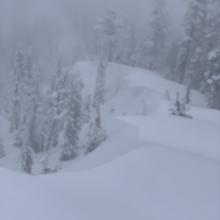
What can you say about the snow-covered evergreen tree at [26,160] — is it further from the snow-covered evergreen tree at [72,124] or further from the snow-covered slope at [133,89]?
the snow-covered slope at [133,89]

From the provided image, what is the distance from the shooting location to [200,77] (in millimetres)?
44719

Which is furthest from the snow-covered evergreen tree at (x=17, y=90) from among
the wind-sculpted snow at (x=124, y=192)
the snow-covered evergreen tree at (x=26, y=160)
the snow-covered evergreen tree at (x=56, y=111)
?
the wind-sculpted snow at (x=124, y=192)

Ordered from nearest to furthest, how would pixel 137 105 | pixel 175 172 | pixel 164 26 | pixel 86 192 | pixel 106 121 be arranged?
1. pixel 86 192
2. pixel 175 172
3. pixel 106 121
4. pixel 137 105
5. pixel 164 26

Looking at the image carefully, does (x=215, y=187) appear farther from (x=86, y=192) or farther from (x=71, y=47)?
(x=71, y=47)

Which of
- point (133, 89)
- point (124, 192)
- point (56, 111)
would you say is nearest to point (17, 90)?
point (56, 111)

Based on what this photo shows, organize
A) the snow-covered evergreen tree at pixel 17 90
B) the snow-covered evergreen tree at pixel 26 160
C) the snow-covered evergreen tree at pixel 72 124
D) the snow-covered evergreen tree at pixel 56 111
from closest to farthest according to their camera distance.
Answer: the snow-covered evergreen tree at pixel 26 160, the snow-covered evergreen tree at pixel 72 124, the snow-covered evergreen tree at pixel 56 111, the snow-covered evergreen tree at pixel 17 90

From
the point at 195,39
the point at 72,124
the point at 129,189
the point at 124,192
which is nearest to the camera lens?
the point at 124,192

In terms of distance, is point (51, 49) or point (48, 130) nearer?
point (48, 130)

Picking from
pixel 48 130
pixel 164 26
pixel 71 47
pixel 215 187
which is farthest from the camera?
pixel 71 47

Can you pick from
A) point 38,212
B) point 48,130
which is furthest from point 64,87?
point 38,212

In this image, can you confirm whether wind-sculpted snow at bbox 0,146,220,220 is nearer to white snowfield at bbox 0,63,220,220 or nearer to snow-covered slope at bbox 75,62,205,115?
white snowfield at bbox 0,63,220,220

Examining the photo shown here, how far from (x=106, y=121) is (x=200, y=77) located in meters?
23.6

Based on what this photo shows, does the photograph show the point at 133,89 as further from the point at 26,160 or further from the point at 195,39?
the point at 26,160

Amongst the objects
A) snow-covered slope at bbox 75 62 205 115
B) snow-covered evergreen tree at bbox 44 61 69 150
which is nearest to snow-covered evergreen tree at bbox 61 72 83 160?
snow-covered evergreen tree at bbox 44 61 69 150
